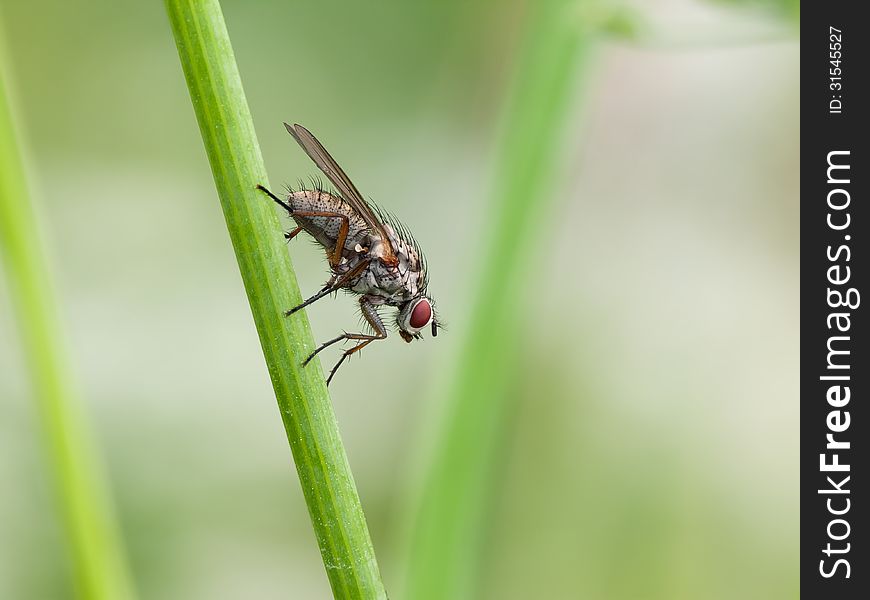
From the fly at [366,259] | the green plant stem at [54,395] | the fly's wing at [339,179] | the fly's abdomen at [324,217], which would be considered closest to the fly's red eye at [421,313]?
the fly at [366,259]

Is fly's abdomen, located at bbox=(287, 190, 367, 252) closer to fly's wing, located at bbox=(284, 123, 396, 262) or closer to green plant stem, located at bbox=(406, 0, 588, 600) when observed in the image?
fly's wing, located at bbox=(284, 123, 396, 262)

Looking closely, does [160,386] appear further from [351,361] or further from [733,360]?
[733,360]

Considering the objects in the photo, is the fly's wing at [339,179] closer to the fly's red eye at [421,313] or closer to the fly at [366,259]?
the fly at [366,259]

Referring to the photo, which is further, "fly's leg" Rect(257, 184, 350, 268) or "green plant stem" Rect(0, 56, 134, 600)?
"fly's leg" Rect(257, 184, 350, 268)

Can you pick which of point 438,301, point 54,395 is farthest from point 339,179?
point 438,301

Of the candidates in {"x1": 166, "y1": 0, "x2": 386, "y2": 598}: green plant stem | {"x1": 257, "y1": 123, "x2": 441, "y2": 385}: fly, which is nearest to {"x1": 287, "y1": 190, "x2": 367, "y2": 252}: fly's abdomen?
{"x1": 257, "y1": 123, "x2": 441, "y2": 385}: fly
